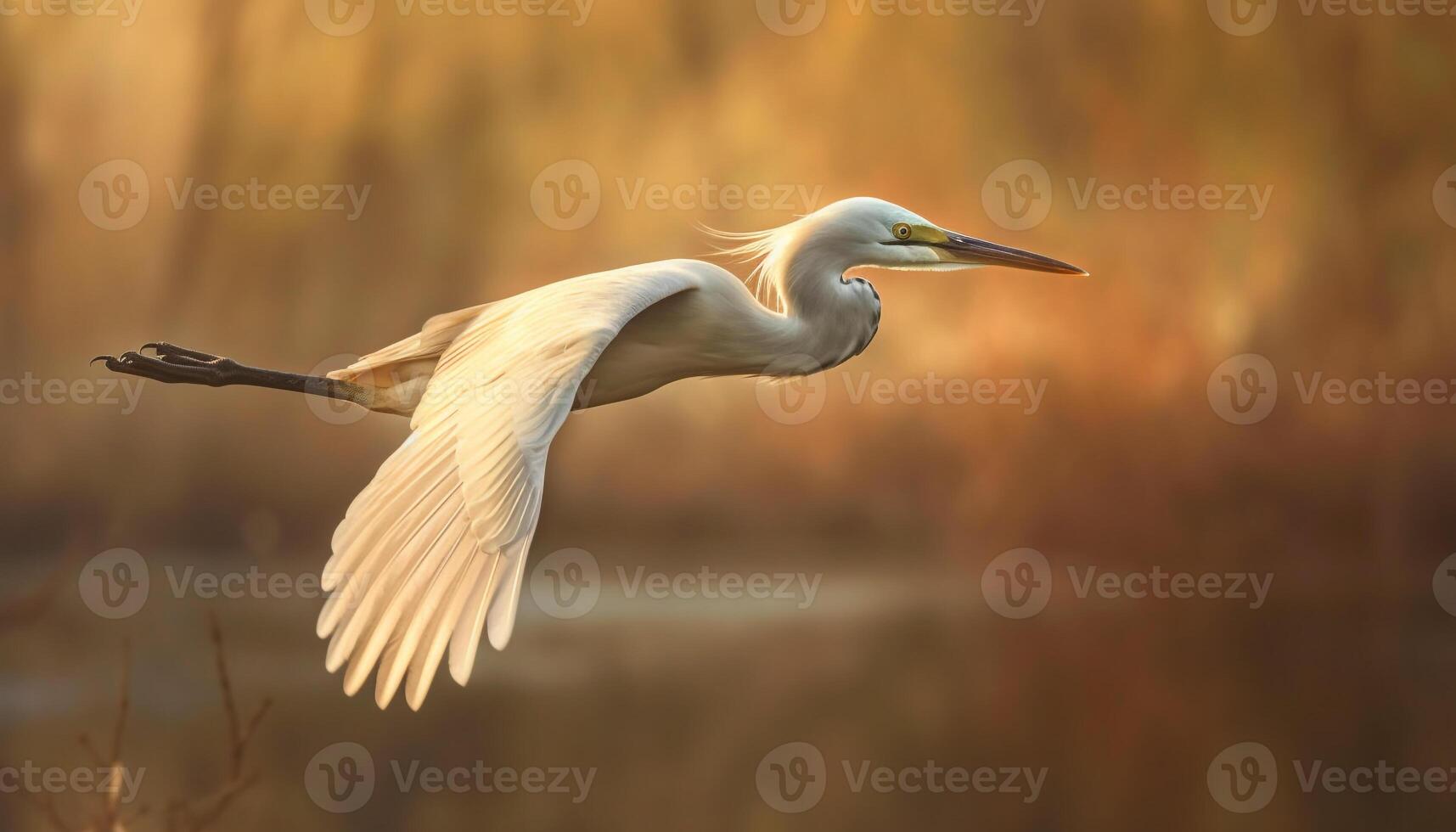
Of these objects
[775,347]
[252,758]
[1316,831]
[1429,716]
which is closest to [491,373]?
[775,347]

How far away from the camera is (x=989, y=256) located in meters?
2.54

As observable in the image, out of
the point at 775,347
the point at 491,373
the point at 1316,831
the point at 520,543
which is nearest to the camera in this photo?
the point at 520,543

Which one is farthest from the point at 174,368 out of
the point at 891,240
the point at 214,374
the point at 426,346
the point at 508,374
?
the point at 891,240

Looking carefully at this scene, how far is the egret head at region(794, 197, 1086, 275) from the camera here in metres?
2.46

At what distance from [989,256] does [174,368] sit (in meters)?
1.77

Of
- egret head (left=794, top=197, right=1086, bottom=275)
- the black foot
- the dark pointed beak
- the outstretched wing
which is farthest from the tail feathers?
the dark pointed beak

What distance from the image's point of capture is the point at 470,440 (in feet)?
5.57

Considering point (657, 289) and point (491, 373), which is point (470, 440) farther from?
point (657, 289)

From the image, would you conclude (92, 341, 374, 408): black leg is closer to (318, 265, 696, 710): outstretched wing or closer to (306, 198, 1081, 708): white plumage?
(306, 198, 1081, 708): white plumage

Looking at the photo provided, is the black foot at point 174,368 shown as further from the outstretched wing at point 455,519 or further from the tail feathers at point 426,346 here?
the outstretched wing at point 455,519

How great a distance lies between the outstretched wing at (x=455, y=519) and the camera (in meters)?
1.44

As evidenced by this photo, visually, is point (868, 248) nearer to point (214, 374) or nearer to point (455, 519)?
point (455, 519)

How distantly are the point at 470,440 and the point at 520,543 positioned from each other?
8.7 inches

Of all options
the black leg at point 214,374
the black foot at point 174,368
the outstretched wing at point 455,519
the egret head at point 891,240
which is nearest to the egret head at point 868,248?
the egret head at point 891,240
